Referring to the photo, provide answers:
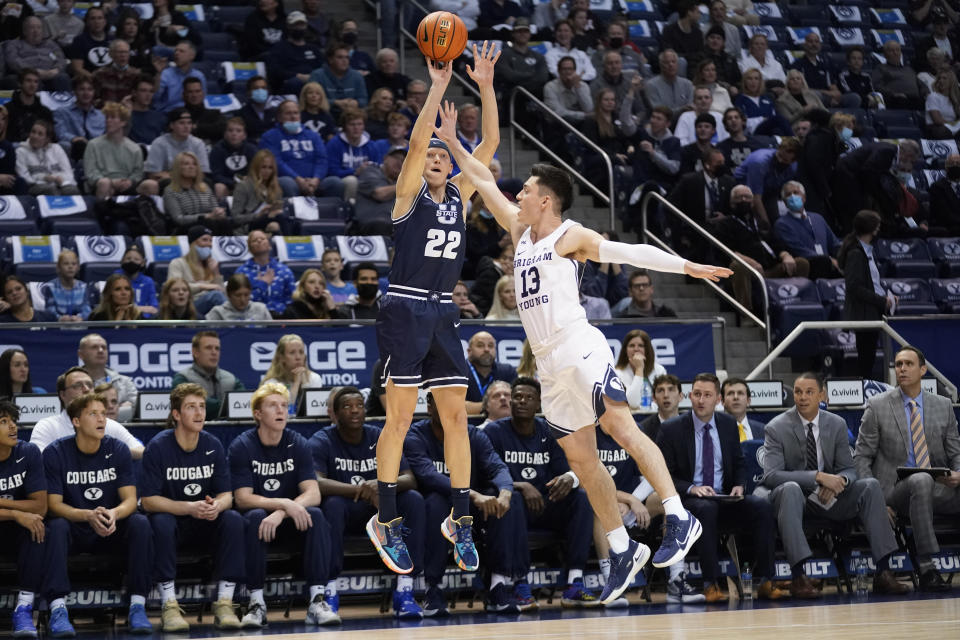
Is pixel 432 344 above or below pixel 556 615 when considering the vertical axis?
above

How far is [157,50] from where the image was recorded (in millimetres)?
16234

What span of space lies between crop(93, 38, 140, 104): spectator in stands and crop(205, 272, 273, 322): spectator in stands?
4538 millimetres

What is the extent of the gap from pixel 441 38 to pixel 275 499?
3.79 metres

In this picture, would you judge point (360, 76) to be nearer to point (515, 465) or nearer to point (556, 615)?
point (515, 465)

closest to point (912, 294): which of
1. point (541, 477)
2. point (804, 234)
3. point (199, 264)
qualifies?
point (804, 234)

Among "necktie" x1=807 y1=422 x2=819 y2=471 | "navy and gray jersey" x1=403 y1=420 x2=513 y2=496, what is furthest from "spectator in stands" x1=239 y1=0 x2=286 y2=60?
"necktie" x1=807 y1=422 x2=819 y2=471

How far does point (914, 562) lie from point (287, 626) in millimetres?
5405

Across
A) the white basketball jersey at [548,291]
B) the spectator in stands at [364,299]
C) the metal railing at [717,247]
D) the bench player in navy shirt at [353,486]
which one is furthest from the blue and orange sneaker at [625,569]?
the metal railing at [717,247]

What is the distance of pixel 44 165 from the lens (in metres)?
14.2

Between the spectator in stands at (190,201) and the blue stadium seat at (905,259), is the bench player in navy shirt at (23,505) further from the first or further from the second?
the blue stadium seat at (905,259)

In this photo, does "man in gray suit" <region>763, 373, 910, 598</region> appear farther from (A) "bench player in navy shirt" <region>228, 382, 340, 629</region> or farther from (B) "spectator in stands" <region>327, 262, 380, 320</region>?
(B) "spectator in stands" <region>327, 262, 380, 320</region>

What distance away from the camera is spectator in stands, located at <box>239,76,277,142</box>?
15.7 m

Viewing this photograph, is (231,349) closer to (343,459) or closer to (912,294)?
(343,459)

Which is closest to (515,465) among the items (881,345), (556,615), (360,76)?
(556,615)
